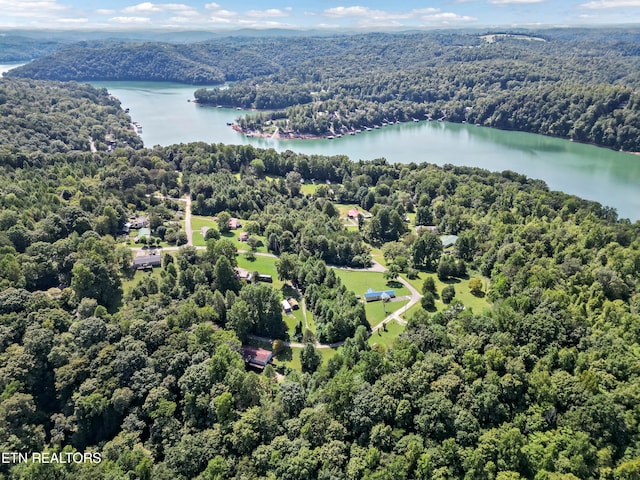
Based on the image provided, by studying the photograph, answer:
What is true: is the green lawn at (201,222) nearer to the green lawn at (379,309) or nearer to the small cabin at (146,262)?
the small cabin at (146,262)

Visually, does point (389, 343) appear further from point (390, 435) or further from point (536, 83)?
point (536, 83)

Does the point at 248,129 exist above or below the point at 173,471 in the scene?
above

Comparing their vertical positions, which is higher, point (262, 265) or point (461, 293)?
point (461, 293)

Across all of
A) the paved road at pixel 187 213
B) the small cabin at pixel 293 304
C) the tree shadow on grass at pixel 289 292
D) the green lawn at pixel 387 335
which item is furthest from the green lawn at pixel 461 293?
the paved road at pixel 187 213

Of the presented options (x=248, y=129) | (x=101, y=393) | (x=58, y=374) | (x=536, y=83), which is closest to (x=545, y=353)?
(x=101, y=393)

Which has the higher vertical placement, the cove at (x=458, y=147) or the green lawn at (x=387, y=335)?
the cove at (x=458, y=147)

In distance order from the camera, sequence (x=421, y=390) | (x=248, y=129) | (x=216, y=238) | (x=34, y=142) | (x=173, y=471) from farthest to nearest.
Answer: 1. (x=248, y=129)
2. (x=34, y=142)
3. (x=216, y=238)
4. (x=421, y=390)
5. (x=173, y=471)

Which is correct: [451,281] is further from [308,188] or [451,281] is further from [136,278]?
[308,188]

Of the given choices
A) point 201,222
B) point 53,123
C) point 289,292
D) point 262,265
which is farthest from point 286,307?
point 53,123
